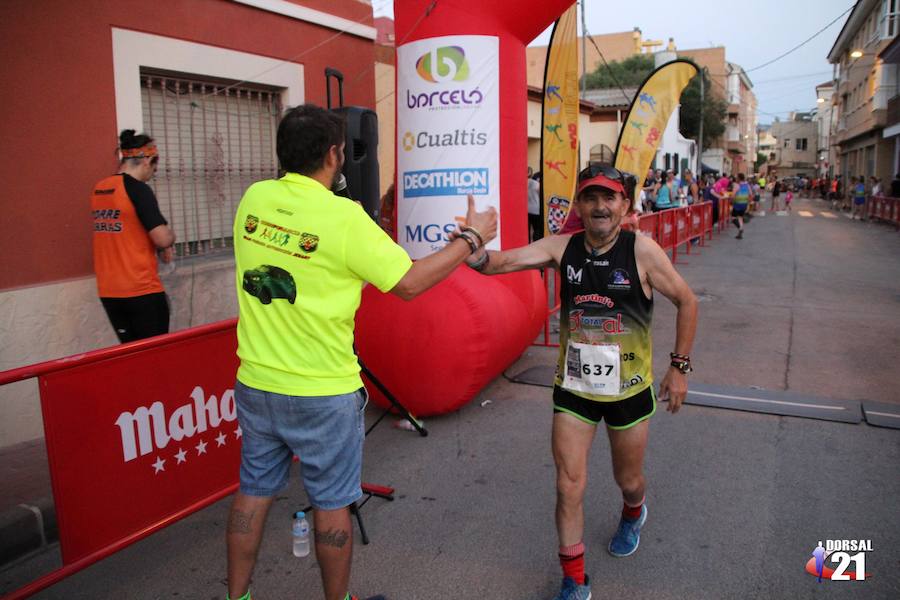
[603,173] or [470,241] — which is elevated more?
[603,173]

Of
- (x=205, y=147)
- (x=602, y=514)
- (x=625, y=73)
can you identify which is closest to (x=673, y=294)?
(x=602, y=514)

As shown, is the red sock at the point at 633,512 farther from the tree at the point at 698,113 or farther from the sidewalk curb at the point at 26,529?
the tree at the point at 698,113

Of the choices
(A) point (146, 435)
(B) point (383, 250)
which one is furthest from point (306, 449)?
(A) point (146, 435)

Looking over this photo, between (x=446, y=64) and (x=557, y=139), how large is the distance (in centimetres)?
222

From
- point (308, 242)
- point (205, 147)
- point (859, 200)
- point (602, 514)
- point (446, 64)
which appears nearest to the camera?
point (308, 242)

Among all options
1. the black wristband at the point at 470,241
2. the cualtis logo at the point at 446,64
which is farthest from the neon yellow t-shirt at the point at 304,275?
the cualtis logo at the point at 446,64

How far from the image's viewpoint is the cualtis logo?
5184 millimetres

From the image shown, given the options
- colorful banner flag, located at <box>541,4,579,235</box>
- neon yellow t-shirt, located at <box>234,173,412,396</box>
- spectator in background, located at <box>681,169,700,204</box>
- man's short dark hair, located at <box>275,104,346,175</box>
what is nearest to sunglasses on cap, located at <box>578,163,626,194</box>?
neon yellow t-shirt, located at <box>234,173,412,396</box>

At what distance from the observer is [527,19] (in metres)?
5.36

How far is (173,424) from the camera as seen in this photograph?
3.41m

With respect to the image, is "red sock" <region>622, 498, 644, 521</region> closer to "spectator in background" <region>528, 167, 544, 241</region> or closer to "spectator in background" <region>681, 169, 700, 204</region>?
"spectator in background" <region>528, 167, 544, 241</region>

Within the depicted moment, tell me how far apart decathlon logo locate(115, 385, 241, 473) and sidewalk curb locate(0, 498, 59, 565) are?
0.67 meters

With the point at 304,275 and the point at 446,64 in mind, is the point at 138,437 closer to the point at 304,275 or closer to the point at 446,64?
the point at 304,275

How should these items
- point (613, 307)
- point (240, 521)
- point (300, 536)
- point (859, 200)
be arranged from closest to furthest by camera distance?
point (240, 521), point (613, 307), point (300, 536), point (859, 200)
